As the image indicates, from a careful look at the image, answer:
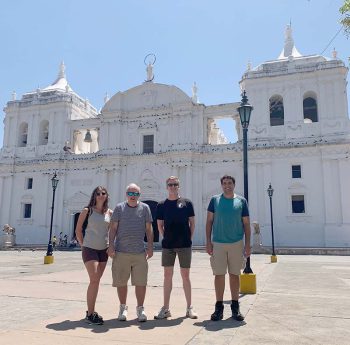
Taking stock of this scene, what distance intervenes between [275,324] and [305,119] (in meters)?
29.1

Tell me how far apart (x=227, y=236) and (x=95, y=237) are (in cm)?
199

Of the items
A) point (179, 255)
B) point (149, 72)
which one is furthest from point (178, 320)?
point (149, 72)

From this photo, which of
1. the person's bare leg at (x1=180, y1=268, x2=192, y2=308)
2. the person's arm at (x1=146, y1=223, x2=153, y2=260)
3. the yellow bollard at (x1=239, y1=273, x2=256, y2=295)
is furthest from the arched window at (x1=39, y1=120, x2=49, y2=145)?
the person's bare leg at (x1=180, y1=268, x2=192, y2=308)

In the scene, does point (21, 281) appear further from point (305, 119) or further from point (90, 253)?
point (305, 119)

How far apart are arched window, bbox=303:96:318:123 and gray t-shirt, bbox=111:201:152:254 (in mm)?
28776

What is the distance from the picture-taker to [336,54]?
102ft

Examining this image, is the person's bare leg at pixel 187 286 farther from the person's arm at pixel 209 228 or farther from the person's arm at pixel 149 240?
the person's arm at pixel 149 240

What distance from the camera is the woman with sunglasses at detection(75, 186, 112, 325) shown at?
203 inches

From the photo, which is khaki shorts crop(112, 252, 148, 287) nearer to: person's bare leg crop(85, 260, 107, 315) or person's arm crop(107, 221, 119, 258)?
person's arm crop(107, 221, 119, 258)

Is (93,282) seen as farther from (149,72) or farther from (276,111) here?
(149,72)

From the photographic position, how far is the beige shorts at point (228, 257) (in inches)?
219

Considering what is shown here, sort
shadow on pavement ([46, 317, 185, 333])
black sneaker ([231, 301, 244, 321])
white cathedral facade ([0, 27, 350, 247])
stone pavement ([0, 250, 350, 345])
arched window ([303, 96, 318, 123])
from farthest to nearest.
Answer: arched window ([303, 96, 318, 123]) → white cathedral facade ([0, 27, 350, 247]) → black sneaker ([231, 301, 244, 321]) → shadow on pavement ([46, 317, 185, 333]) → stone pavement ([0, 250, 350, 345])

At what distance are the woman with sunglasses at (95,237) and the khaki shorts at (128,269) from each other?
0.72 ft

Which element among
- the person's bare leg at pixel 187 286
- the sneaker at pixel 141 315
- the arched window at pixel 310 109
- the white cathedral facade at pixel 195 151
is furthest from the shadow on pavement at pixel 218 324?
the arched window at pixel 310 109
